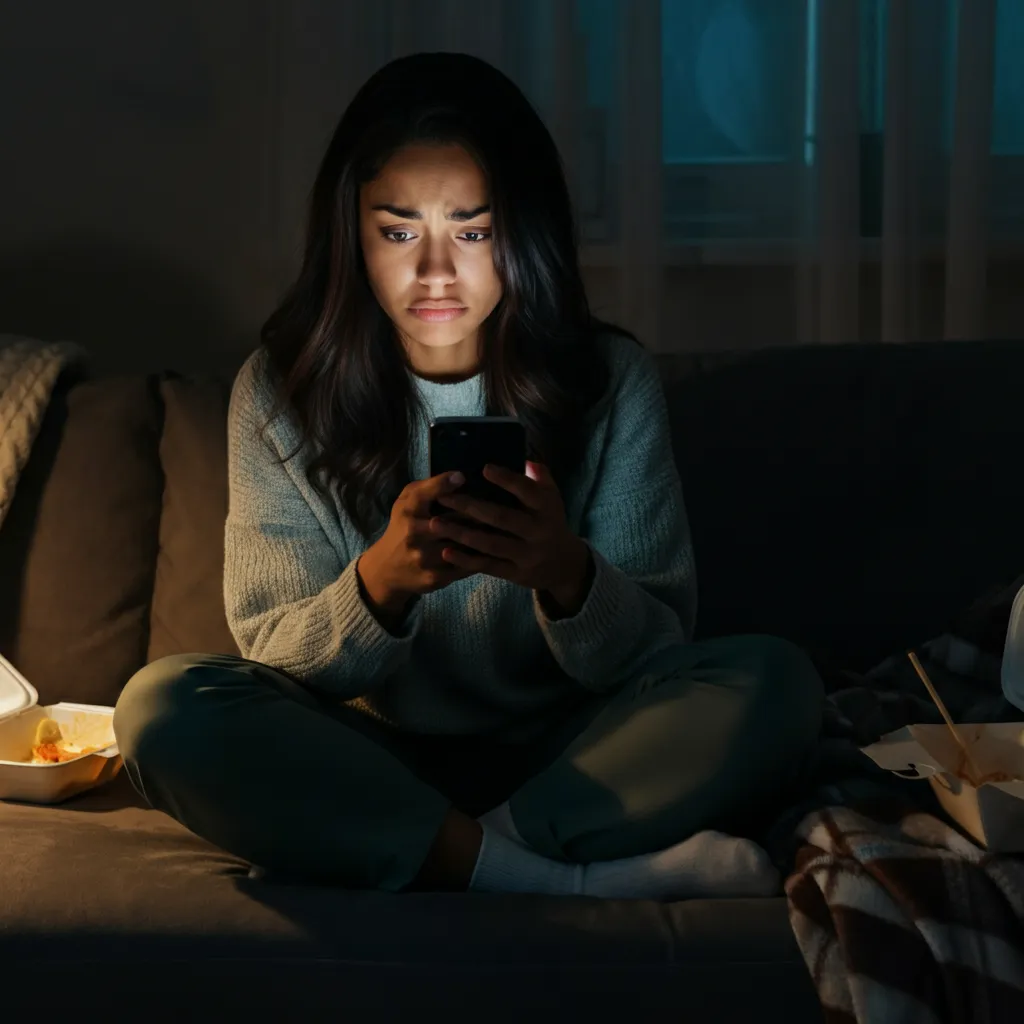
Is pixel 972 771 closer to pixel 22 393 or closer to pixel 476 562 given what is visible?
pixel 476 562

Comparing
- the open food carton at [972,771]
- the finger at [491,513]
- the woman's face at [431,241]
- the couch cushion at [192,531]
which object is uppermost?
the woman's face at [431,241]

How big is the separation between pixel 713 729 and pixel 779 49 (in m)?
1.25

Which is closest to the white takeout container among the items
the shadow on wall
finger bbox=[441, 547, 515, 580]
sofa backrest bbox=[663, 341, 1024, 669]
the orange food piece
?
the orange food piece

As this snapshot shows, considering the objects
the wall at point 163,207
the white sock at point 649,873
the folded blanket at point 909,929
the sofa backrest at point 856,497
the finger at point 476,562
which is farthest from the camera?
the wall at point 163,207

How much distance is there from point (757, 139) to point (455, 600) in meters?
1.03

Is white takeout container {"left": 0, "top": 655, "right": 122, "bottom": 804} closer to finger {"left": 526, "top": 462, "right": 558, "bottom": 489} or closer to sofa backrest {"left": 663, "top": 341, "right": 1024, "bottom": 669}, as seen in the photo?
finger {"left": 526, "top": 462, "right": 558, "bottom": 489}

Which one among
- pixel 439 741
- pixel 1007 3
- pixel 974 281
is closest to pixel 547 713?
pixel 439 741

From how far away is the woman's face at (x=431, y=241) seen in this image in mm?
1393

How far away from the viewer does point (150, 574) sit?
1.67 metres

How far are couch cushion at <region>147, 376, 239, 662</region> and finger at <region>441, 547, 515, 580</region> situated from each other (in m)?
0.45

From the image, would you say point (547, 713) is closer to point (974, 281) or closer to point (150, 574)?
point (150, 574)

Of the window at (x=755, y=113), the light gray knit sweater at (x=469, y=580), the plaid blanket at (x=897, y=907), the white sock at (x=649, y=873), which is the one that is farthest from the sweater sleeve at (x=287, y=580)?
the window at (x=755, y=113)

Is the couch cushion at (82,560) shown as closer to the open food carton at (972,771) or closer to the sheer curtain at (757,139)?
the sheer curtain at (757,139)

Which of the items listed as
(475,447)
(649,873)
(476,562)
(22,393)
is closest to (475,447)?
(475,447)
